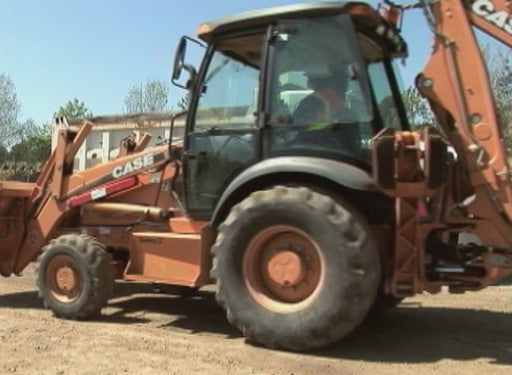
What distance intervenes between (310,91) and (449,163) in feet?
4.24

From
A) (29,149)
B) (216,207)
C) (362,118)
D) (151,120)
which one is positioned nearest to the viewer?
(362,118)

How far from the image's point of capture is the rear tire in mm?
6398

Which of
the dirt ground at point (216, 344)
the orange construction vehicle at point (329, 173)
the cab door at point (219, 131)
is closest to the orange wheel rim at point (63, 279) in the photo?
the dirt ground at point (216, 344)

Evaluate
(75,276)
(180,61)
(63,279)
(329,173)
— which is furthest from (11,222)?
(329,173)

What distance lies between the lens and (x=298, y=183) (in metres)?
5.35

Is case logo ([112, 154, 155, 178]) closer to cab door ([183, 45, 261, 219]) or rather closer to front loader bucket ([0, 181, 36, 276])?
cab door ([183, 45, 261, 219])

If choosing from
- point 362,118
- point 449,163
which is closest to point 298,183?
point 362,118

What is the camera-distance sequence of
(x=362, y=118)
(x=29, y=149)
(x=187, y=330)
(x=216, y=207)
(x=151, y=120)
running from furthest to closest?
(x=29, y=149), (x=151, y=120), (x=187, y=330), (x=216, y=207), (x=362, y=118)

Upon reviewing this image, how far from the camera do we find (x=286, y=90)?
Answer: 5.62m

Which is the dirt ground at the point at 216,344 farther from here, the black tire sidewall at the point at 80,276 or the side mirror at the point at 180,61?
the side mirror at the point at 180,61

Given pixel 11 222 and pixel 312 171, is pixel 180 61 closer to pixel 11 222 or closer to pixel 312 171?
pixel 312 171

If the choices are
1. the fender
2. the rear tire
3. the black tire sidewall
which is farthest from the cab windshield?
the black tire sidewall

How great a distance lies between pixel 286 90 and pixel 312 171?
34.6 inches

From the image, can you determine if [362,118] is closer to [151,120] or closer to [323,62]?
[323,62]
